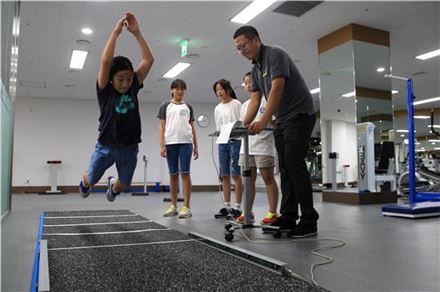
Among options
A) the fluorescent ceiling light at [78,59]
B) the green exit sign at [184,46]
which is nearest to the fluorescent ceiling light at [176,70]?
the green exit sign at [184,46]

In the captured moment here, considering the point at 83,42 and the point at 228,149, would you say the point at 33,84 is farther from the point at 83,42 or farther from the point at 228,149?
the point at 228,149

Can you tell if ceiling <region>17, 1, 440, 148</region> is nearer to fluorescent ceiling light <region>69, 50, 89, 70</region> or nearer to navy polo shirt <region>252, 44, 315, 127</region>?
fluorescent ceiling light <region>69, 50, 89, 70</region>

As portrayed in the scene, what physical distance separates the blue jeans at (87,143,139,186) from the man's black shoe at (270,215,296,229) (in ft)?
3.43

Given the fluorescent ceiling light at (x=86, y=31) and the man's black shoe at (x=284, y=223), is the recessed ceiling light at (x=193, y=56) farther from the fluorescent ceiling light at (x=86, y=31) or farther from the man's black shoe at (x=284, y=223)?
the man's black shoe at (x=284, y=223)

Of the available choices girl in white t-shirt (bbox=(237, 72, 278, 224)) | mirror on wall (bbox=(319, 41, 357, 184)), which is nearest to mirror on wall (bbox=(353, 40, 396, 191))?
mirror on wall (bbox=(319, 41, 357, 184))

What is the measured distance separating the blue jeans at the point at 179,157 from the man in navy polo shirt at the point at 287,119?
3.66 feet

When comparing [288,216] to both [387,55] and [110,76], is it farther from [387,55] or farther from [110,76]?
[387,55]

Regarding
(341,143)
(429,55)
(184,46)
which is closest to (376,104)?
(341,143)

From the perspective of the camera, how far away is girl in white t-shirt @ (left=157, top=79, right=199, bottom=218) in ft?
11.2

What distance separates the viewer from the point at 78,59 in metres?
6.98

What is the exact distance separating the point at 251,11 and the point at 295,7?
606mm

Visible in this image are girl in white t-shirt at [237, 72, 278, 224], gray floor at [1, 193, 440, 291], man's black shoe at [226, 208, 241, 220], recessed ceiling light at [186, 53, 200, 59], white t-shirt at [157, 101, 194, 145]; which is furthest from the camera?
recessed ceiling light at [186, 53, 200, 59]

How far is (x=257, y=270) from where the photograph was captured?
4.72ft

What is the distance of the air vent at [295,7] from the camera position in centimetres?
477
